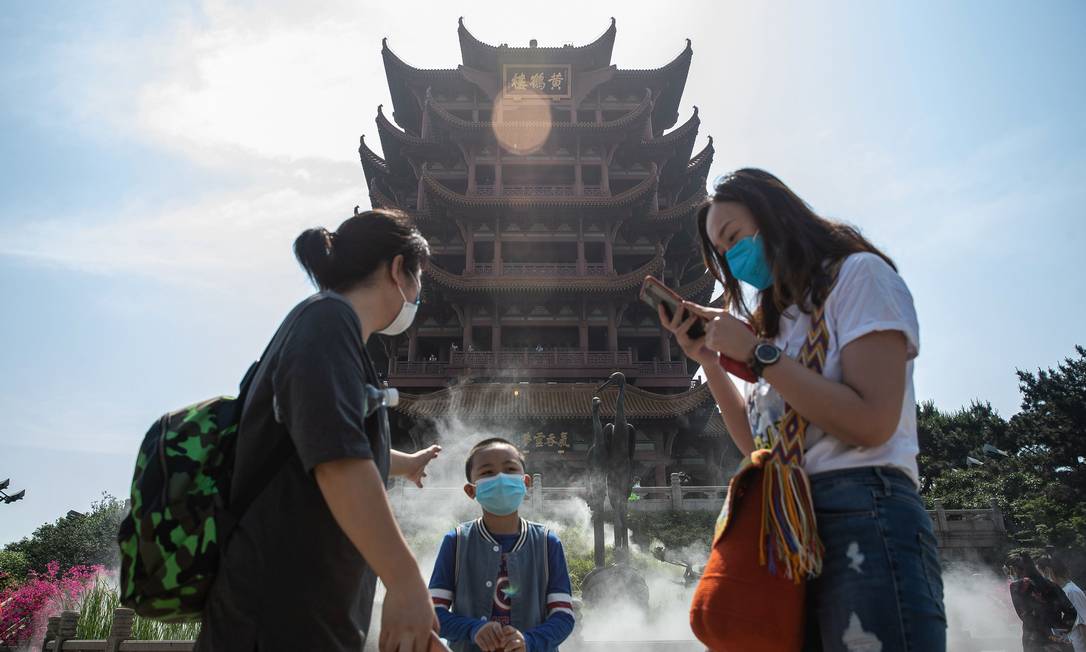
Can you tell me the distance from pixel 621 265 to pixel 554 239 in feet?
9.52

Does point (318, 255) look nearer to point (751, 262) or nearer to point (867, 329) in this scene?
point (751, 262)

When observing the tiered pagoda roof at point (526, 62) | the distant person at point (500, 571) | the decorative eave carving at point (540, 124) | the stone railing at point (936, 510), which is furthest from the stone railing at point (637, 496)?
the tiered pagoda roof at point (526, 62)

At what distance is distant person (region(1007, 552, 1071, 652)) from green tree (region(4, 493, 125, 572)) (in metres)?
17.3

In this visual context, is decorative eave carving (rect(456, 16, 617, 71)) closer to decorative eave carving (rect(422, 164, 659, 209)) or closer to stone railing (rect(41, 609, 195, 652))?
decorative eave carving (rect(422, 164, 659, 209))

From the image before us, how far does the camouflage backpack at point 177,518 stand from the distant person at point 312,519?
32 millimetres

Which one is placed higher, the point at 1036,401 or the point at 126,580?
the point at 1036,401

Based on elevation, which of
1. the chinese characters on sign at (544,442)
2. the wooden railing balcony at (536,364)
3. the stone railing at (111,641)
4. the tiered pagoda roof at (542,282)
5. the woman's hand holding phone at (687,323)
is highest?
the tiered pagoda roof at (542,282)

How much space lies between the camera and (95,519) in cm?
1742

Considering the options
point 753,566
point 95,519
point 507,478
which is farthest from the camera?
point 95,519

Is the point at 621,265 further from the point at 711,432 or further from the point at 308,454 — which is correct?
the point at 308,454

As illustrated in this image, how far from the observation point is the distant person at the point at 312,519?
1.12 metres

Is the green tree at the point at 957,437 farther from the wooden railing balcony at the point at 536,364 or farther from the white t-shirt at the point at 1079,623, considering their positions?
the white t-shirt at the point at 1079,623

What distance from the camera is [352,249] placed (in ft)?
4.91

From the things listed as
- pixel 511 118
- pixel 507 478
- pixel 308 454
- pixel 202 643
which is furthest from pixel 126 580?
pixel 511 118
